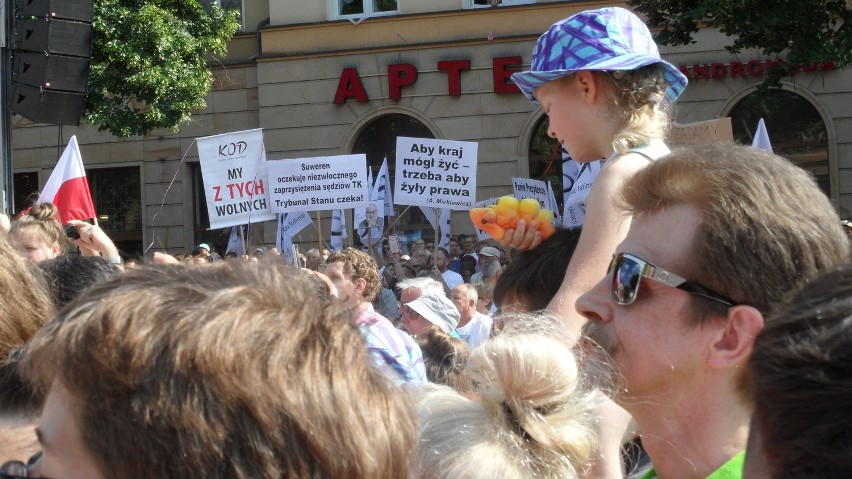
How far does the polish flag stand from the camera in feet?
27.2

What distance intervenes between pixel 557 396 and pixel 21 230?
4.18 m

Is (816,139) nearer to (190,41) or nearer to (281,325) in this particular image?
(190,41)

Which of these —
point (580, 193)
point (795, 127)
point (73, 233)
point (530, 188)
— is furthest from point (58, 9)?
point (795, 127)

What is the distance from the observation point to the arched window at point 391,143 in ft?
63.4

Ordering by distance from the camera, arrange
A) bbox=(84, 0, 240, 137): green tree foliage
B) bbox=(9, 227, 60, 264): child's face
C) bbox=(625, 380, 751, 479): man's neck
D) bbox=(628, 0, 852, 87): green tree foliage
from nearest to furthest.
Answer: bbox=(625, 380, 751, 479): man's neck < bbox=(9, 227, 60, 264): child's face < bbox=(628, 0, 852, 87): green tree foliage < bbox=(84, 0, 240, 137): green tree foliage

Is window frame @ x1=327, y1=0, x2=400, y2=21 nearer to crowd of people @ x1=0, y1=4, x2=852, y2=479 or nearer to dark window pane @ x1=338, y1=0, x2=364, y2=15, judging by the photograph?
dark window pane @ x1=338, y1=0, x2=364, y2=15

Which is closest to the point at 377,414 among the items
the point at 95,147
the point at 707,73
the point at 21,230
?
the point at 21,230

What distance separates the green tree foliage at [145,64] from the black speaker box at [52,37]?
23.3 ft

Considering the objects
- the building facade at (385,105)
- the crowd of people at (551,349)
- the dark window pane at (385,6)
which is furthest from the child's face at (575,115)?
the dark window pane at (385,6)

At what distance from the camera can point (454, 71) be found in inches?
740

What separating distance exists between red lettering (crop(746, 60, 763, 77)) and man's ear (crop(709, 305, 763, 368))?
55.7ft

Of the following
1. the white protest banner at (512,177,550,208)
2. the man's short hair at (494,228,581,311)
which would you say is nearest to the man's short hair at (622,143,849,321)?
the man's short hair at (494,228,581,311)

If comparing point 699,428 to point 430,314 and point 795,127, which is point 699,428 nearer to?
point 430,314

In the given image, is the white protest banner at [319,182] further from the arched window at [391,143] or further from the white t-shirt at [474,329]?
the arched window at [391,143]
